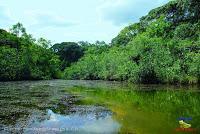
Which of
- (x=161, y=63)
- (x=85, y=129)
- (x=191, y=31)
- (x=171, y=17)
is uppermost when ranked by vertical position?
(x=171, y=17)

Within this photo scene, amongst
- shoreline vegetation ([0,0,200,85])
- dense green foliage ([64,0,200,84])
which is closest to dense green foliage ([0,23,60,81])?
shoreline vegetation ([0,0,200,85])

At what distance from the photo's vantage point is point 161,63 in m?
40.6

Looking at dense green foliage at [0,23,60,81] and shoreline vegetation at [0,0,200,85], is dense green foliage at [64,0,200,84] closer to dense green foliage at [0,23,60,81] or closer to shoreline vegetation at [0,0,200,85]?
shoreline vegetation at [0,0,200,85]

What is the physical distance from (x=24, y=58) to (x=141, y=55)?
93.6ft

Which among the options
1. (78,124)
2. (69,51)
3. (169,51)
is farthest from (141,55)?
(69,51)

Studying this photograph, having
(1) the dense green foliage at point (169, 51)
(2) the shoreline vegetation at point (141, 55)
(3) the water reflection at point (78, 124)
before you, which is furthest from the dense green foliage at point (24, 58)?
(3) the water reflection at point (78, 124)

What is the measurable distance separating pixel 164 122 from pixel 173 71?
25.9 m

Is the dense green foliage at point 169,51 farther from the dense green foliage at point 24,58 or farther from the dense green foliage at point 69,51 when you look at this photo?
the dense green foliage at point 69,51

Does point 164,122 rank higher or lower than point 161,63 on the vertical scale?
lower

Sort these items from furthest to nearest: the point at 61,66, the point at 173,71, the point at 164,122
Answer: the point at 61,66 < the point at 173,71 < the point at 164,122

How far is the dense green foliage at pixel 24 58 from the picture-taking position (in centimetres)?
5925

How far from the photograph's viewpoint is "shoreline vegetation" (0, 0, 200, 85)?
35.1 meters

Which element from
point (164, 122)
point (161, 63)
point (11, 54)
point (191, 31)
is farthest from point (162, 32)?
point (164, 122)

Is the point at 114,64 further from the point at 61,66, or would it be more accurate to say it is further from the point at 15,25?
Answer: the point at 61,66
